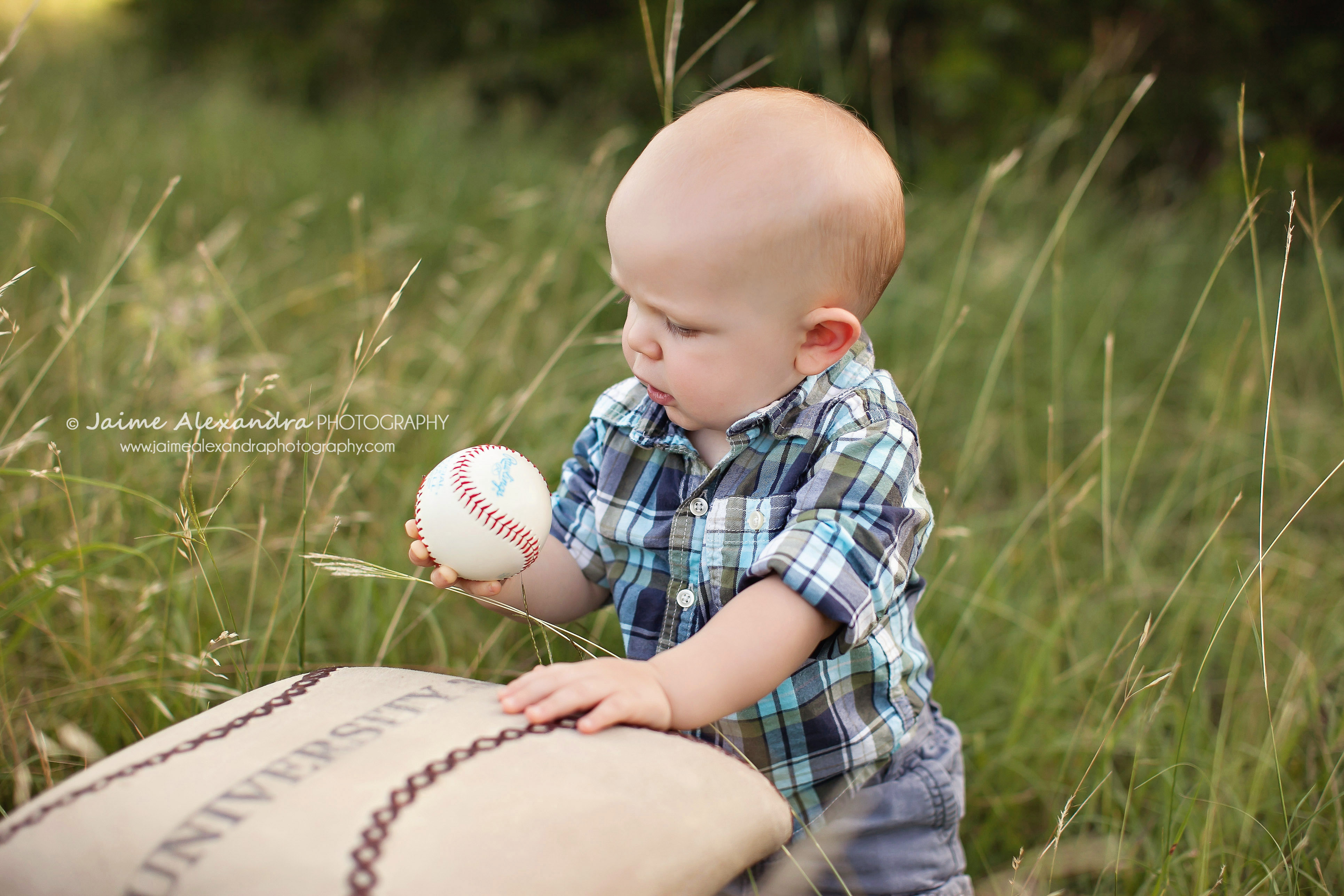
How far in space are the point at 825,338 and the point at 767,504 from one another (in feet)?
0.83

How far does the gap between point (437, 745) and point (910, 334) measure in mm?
2522

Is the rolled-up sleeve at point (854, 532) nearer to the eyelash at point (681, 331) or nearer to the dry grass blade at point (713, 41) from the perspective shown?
the eyelash at point (681, 331)

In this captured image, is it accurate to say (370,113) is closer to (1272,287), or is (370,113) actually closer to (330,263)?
(330,263)

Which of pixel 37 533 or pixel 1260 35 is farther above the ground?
pixel 1260 35

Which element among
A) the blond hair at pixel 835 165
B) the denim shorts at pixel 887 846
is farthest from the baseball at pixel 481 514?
the denim shorts at pixel 887 846

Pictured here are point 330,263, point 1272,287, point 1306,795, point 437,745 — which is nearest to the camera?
point 437,745

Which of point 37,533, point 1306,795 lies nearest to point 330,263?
point 37,533

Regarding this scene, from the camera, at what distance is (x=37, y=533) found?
205 centimetres

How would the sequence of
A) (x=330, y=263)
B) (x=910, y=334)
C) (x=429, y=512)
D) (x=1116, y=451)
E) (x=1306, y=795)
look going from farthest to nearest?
1. (x=330, y=263)
2. (x=910, y=334)
3. (x=1116, y=451)
4. (x=1306, y=795)
5. (x=429, y=512)

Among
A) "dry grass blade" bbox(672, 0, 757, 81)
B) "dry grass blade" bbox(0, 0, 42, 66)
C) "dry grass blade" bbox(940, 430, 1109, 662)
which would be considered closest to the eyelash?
"dry grass blade" bbox(672, 0, 757, 81)

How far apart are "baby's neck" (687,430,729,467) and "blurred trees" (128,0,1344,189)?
9.43ft

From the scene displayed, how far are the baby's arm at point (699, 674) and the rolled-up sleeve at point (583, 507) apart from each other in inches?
15.9

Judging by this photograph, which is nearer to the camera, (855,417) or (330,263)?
(855,417)
